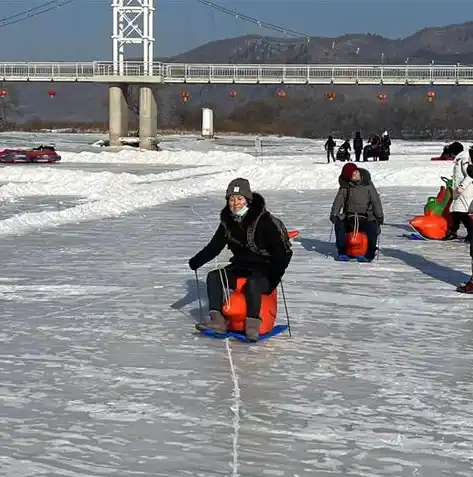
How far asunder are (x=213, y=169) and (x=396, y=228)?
76.3ft

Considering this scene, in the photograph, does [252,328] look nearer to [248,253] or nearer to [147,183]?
[248,253]

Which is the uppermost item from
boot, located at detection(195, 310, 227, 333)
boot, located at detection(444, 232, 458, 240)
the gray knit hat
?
the gray knit hat

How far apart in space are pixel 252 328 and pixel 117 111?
2038 inches

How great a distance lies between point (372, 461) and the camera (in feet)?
15.1

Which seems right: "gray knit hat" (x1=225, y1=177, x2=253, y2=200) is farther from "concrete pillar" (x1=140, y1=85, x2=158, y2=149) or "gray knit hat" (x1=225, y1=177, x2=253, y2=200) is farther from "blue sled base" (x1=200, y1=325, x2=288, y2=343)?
"concrete pillar" (x1=140, y1=85, x2=158, y2=149)

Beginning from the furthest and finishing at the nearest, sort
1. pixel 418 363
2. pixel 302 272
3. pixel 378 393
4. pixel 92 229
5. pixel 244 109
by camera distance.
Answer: pixel 244 109, pixel 92 229, pixel 302 272, pixel 418 363, pixel 378 393

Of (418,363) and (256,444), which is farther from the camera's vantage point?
(418,363)

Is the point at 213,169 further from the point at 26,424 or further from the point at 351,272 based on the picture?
the point at 26,424

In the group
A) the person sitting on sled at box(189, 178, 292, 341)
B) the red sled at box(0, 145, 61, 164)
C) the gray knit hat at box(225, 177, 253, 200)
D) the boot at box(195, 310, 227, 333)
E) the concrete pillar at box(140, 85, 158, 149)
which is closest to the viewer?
the gray knit hat at box(225, 177, 253, 200)

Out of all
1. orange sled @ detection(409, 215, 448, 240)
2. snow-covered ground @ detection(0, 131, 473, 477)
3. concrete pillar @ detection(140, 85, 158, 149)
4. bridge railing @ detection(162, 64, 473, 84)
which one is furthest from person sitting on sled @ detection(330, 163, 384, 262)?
bridge railing @ detection(162, 64, 473, 84)

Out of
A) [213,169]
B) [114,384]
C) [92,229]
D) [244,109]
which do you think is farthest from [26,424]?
[244,109]

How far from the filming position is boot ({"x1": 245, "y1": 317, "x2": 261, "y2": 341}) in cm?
705

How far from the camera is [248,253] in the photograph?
7188 mm

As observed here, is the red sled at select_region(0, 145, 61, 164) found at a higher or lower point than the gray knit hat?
lower
